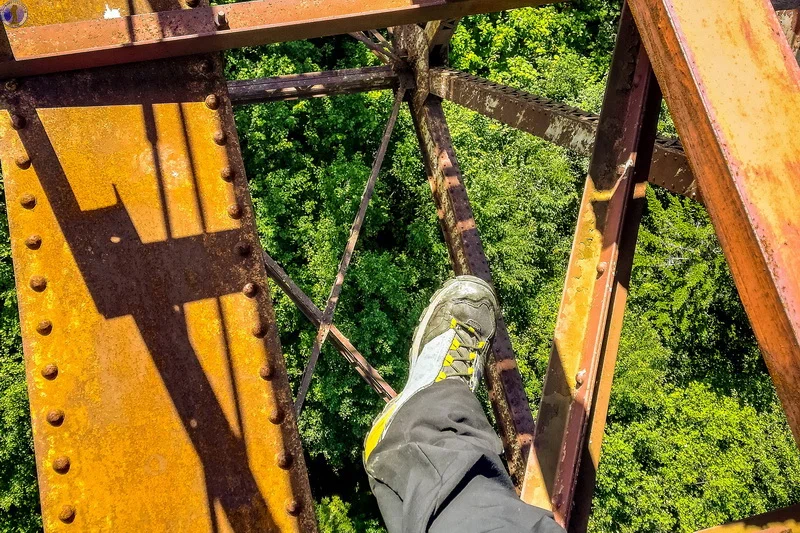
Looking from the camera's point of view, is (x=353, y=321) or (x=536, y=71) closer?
(x=353, y=321)

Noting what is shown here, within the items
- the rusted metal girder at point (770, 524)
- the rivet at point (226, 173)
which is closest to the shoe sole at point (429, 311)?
the rivet at point (226, 173)

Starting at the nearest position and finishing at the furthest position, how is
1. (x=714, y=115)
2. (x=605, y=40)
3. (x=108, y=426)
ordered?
(x=714, y=115) → (x=108, y=426) → (x=605, y=40)

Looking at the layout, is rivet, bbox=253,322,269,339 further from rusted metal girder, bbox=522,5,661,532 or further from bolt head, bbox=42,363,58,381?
rusted metal girder, bbox=522,5,661,532

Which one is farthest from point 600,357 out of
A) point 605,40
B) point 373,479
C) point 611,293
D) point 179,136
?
point 605,40

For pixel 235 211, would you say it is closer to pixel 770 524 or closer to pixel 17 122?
pixel 17 122

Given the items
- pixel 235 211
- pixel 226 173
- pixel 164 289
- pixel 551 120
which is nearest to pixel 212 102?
pixel 226 173

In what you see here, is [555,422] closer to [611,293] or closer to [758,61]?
[611,293]

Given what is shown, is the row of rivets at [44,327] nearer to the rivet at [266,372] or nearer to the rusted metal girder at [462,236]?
the rivet at [266,372]

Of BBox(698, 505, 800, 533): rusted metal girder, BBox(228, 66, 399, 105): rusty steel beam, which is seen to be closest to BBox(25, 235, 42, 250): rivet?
BBox(698, 505, 800, 533): rusted metal girder
